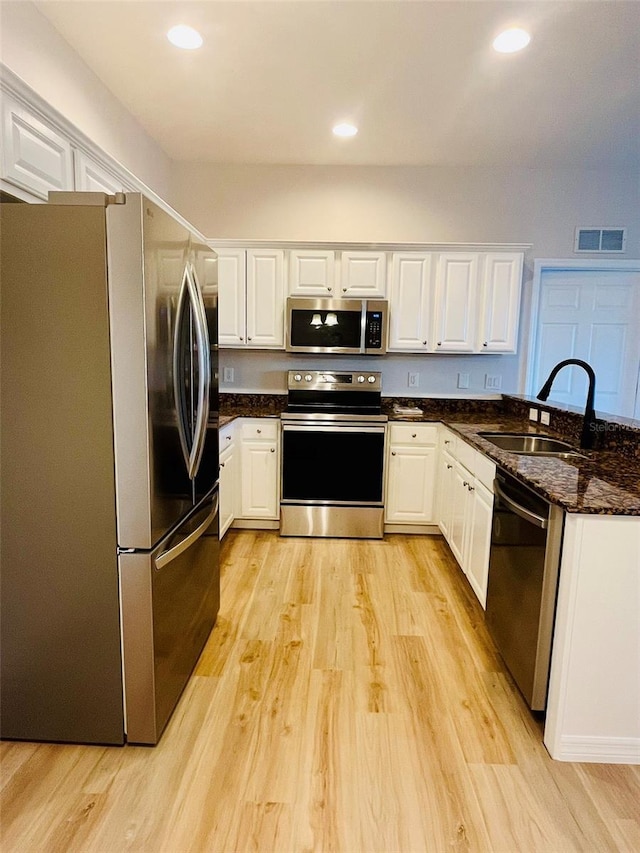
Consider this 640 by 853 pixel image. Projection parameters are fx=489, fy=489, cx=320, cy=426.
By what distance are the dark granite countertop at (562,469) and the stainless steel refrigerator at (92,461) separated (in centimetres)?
134

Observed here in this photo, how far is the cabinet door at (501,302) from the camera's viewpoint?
3654mm

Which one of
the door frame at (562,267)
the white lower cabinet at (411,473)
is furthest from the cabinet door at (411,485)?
the door frame at (562,267)

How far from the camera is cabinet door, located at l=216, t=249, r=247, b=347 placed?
3715 millimetres

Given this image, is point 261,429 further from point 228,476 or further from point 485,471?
point 485,471

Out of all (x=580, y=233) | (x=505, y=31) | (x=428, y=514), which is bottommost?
(x=428, y=514)

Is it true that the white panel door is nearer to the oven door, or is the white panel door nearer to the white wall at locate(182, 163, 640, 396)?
the white wall at locate(182, 163, 640, 396)

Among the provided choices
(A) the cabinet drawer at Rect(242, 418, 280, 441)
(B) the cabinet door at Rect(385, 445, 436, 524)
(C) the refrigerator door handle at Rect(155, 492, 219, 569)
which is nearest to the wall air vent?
(B) the cabinet door at Rect(385, 445, 436, 524)

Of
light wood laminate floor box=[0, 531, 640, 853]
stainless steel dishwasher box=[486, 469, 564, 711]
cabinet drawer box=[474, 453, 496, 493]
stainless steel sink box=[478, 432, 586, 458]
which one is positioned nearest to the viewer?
light wood laminate floor box=[0, 531, 640, 853]

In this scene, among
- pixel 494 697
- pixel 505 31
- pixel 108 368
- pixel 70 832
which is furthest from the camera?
pixel 505 31

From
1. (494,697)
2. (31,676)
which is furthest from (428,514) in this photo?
(31,676)

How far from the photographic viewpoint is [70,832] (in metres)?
1.39

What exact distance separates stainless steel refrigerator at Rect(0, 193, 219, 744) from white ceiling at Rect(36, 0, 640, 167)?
1289 millimetres

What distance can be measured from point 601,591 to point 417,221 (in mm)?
3254

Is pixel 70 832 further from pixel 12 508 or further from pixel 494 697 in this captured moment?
pixel 494 697
